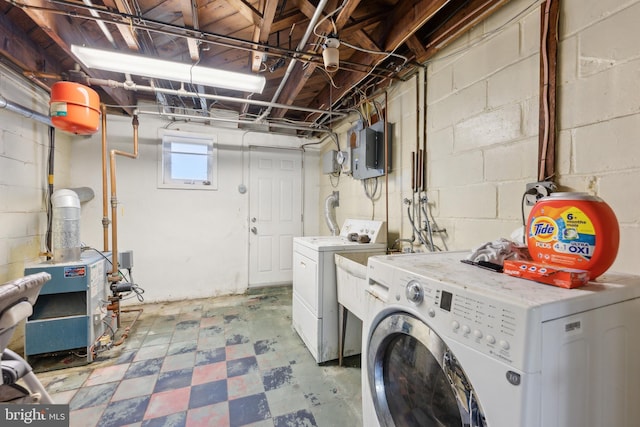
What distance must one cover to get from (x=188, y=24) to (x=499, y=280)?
218cm

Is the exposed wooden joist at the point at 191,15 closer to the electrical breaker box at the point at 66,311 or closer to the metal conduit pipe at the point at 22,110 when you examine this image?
the metal conduit pipe at the point at 22,110

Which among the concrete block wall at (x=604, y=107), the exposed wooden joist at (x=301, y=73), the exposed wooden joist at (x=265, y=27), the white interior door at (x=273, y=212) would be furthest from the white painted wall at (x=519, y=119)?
the white interior door at (x=273, y=212)

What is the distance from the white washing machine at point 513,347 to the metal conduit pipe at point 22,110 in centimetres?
289

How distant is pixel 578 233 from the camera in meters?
0.71

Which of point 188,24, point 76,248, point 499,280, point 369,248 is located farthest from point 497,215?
point 76,248

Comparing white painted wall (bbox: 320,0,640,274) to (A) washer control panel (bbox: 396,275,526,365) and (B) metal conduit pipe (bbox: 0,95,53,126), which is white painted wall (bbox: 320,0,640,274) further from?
(B) metal conduit pipe (bbox: 0,95,53,126)

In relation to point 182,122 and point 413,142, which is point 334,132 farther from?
point 182,122

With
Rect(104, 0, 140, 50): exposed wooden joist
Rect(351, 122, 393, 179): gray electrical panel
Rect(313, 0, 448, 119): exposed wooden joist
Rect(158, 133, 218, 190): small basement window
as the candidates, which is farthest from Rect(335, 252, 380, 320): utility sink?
Rect(158, 133, 218, 190): small basement window

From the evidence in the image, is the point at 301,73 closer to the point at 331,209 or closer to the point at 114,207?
the point at 331,209

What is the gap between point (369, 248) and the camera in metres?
2.14

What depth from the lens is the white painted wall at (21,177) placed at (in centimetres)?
198

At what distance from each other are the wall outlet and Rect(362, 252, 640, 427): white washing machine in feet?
1.26

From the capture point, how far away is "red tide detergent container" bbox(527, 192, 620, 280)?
0.69 metres

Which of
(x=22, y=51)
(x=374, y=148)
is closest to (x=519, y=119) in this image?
(x=374, y=148)
